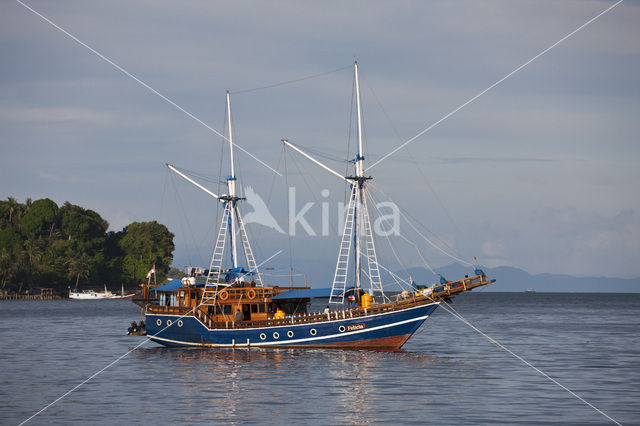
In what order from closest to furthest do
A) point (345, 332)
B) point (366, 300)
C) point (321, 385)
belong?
point (321, 385) < point (345, 332) < point (366, 300)

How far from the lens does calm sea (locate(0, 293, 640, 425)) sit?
39531mm

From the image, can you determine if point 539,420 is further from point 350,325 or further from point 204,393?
point 350,325

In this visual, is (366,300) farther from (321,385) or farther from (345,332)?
(321,385)

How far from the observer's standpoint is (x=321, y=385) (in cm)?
4853

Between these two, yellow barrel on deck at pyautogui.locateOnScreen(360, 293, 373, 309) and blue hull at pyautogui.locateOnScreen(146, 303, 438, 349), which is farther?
yellow barrel on deck at pyautogui.locateOnScreen(360, 293, 373, 309)

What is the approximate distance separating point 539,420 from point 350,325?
→ 26625 mm

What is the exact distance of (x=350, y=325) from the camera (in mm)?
63094

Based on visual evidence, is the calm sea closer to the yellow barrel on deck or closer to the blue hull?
the blue hull

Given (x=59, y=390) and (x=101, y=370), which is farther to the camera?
(x=101, y=370)

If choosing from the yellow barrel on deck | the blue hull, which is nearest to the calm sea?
the blue hull

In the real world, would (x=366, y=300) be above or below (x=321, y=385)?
above

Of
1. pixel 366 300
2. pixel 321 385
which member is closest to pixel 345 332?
pixel 366 300

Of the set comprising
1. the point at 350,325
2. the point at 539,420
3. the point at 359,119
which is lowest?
the point at 539,420

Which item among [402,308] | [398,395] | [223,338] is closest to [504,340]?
[402,308]
